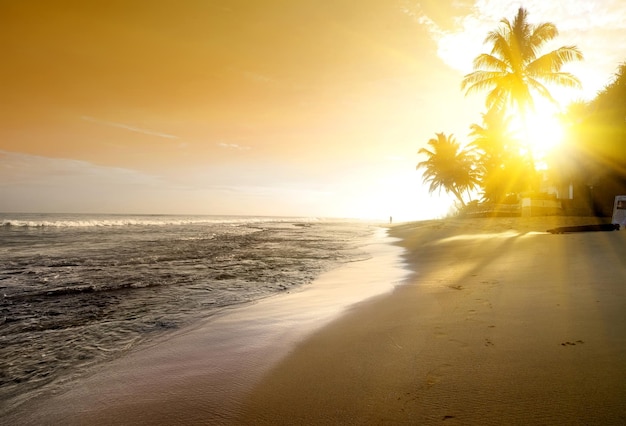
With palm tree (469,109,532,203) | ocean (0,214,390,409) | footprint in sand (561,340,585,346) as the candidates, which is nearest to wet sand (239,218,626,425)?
footprint in sand (561,340,585,346)

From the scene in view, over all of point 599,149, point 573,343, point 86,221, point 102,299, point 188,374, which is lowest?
point 102,299

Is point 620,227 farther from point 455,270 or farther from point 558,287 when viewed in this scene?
point 558,287

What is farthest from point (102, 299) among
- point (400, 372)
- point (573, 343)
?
point (573, 343)

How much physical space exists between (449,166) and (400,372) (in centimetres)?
4344

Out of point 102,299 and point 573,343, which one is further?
point 102,299

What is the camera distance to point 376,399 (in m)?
2.03

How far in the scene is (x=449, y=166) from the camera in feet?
137

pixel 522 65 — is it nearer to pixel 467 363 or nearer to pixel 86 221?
pixel 467 363

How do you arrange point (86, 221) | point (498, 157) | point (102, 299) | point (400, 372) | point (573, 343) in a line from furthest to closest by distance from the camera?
point (86, 221) < point (498, 157) < point (102, 299) < point (573, 343) < point (400, 372)

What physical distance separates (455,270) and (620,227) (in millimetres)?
11091

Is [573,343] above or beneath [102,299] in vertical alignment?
above

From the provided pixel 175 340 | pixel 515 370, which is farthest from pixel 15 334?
pixel 515 370

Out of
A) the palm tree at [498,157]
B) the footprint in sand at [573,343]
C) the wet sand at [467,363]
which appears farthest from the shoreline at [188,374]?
the palm tree at [498,157]

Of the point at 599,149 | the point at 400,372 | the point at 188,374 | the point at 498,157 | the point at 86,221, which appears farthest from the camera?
the point at 86,221
